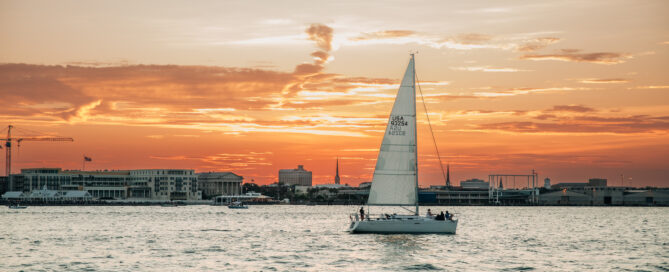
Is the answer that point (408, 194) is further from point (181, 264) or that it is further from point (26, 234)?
point (26, 234)

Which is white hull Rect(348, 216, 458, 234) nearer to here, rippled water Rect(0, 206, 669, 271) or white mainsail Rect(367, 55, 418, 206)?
rippled water Rect(0, 206, 669, 271)

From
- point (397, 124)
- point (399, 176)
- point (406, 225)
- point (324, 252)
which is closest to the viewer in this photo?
point (324, 252)

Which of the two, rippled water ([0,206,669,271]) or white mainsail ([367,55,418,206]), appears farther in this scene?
white mainsail ([367,55,418,206])

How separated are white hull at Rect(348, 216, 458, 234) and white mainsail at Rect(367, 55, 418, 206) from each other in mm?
1632

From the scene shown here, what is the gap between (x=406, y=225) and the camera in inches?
3027

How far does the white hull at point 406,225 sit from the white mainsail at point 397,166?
1.63m

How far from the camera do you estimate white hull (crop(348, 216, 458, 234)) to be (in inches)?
3014

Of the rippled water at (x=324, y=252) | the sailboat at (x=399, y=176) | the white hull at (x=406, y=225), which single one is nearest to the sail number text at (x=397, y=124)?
the sailboat at (x=399, y=176)

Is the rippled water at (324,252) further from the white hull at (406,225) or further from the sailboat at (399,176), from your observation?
the sailboat at (399,176)

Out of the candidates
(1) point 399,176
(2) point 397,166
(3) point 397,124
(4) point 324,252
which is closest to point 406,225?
(1) point 399,176

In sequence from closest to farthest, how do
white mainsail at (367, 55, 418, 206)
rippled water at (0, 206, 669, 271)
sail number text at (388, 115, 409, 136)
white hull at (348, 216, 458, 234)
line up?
rippled water at (0, 206, 669, 271) < sail number text at (388, 115, 409, 136) < white mainsail at (367, 55, 418, 206) < white hull at (348, 216, 458, 234)

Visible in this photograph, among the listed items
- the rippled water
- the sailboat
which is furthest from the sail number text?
the rippled water

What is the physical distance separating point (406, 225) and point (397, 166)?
5520mm

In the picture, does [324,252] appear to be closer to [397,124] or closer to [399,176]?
[399,176]
